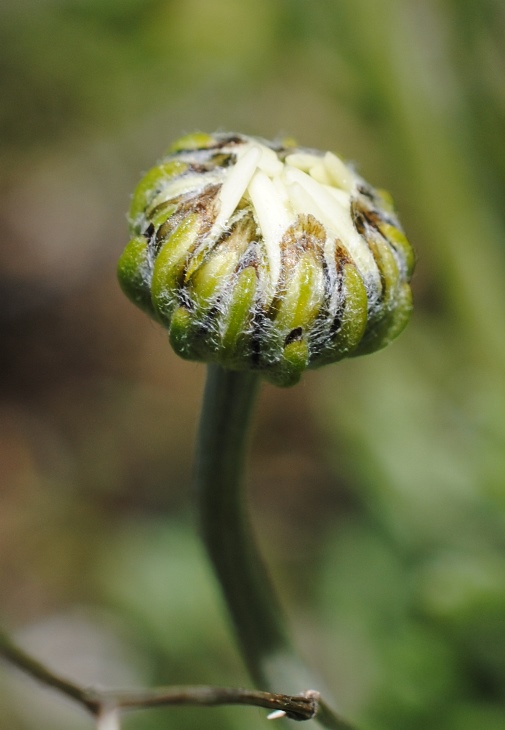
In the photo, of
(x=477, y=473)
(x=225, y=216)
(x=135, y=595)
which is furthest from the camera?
(x=135, y=595)

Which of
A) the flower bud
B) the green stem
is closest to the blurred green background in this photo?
the green stem

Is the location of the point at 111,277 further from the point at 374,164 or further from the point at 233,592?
the point at 233,592

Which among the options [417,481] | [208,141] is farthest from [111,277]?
[208,141]

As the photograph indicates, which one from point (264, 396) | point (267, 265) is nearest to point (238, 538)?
point (267, 265)

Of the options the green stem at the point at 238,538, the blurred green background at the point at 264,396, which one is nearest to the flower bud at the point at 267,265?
the green stem at the point at 238,538

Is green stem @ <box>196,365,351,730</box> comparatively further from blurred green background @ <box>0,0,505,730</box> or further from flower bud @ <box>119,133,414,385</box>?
blurred green background @ <box>0,0,505,730</box>

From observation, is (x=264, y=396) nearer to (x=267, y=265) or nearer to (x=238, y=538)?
(x=238, y=538)
